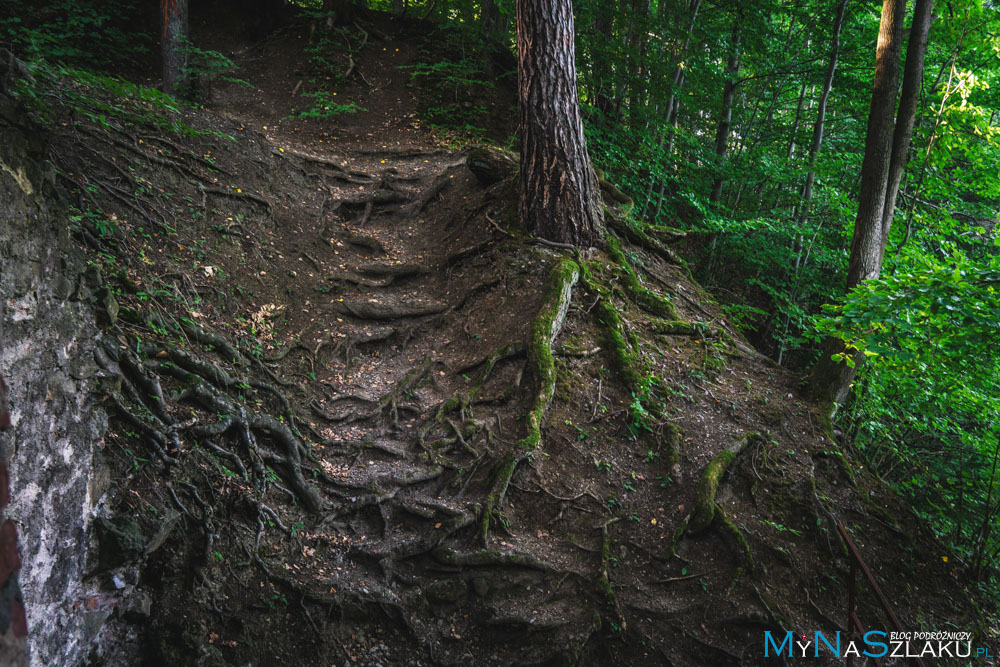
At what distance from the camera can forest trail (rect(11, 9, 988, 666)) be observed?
407cm

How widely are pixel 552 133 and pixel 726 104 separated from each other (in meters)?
5.93

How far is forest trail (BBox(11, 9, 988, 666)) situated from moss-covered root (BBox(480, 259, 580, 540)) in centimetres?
10

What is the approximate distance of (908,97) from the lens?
643 cm

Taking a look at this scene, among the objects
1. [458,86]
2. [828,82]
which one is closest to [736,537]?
[828,82]

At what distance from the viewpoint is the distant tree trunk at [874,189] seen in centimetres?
634

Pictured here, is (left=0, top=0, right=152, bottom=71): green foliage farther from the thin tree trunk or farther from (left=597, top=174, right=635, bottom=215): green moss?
the thin tree trunk

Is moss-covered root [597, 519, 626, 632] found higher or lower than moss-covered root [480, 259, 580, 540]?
lower

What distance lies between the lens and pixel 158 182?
6.03 meters

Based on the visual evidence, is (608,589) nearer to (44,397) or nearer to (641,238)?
(44,397)

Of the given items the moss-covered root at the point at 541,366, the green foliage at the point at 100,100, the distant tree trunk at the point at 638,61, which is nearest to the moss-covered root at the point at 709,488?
the moss-covered root at the point at 541,366

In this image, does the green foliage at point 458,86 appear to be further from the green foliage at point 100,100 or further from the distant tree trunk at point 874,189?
the distant tree trunk at point 874,189

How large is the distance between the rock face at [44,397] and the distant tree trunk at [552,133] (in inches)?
206

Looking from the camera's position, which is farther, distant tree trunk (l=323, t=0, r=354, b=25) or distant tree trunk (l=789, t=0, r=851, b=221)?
distant tree trunk (l=323, t=0, r=354, b=25)

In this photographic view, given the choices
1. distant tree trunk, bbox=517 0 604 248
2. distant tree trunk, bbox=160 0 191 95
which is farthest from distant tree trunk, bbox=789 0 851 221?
distant tree trunk, bbox=160 0 191 95
